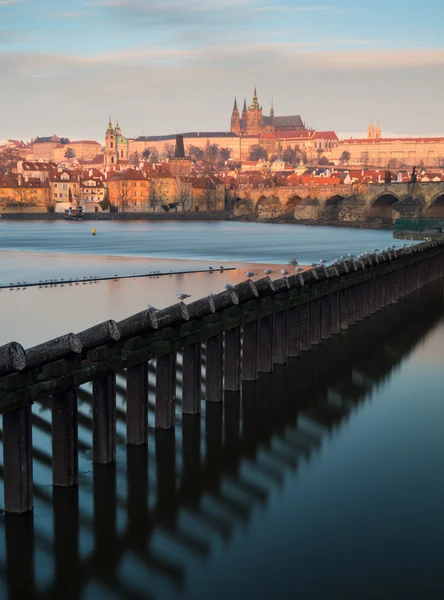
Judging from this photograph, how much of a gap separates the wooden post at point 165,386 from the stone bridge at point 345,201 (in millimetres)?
111882

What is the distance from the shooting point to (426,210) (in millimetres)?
125938

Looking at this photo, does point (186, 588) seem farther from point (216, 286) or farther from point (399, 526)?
point (216, 286)

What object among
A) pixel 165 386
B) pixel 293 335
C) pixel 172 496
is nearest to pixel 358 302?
pixel 293 335

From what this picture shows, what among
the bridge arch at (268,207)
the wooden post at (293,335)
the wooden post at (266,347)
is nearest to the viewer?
the wooden post at (266,347)

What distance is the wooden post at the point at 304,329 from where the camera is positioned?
2091 cm

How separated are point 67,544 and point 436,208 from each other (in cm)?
12450

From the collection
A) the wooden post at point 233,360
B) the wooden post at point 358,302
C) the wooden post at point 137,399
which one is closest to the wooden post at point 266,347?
the wooden post at point 233,360

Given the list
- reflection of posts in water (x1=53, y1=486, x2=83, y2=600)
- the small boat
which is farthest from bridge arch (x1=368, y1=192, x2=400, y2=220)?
reflection of posts in water (x1=53, y1=486, x2=83, y2=600)

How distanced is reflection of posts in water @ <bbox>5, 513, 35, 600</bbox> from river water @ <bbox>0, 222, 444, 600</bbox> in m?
0.02

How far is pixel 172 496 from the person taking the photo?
1284cm

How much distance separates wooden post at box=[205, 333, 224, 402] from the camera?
1541 centimetres

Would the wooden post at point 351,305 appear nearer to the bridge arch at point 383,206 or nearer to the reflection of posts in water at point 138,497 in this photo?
the reflection of posts in water at point 138,497

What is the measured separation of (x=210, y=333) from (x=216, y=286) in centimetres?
2541

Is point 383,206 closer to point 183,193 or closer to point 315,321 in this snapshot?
point 183,193
